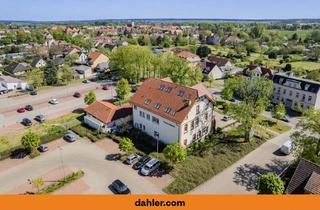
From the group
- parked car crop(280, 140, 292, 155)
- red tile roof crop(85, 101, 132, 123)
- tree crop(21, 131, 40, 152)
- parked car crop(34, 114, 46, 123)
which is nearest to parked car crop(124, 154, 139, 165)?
red tile roof crop(85, 101, 132, 123)

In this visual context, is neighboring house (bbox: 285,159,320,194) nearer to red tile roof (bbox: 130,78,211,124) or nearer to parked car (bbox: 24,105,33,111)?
red tile roof (bbox: 130,78,211,124)

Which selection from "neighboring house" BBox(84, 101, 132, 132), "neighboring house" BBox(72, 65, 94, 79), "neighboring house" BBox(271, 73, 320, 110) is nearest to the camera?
"neighboring house" BBox(84, 101, 132, 132)

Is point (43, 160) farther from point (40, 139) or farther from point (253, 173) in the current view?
point (253, 173)

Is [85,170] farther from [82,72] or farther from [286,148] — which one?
[82,72]

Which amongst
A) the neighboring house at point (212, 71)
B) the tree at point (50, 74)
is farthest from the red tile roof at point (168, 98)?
the neighboring house at point (212, 71)

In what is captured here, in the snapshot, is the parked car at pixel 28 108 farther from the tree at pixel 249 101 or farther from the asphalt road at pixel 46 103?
the tree at pixel 249 101

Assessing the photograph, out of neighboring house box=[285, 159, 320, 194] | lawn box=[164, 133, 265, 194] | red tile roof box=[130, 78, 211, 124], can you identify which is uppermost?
red tile roof box=[130, 78, 211, 124]
